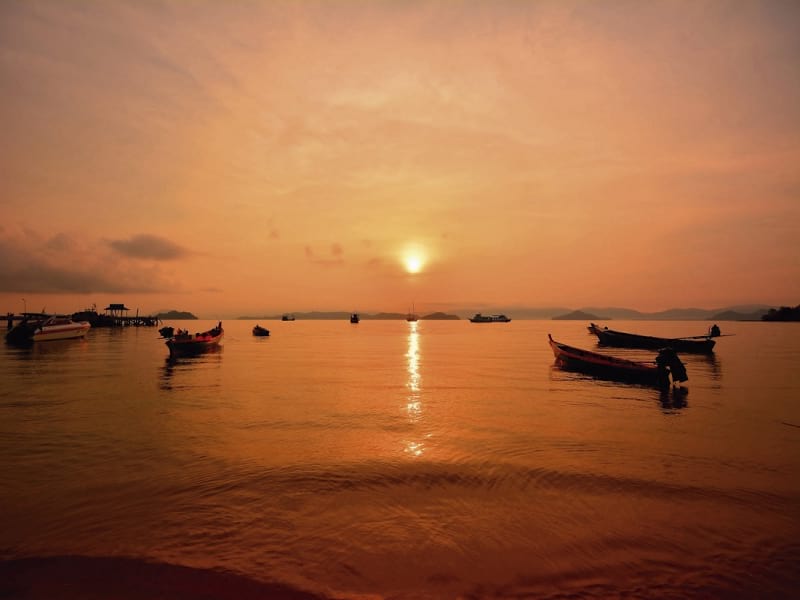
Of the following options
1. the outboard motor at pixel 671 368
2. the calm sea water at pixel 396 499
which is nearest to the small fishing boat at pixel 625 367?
→ the outboard motor at pixel 671 368

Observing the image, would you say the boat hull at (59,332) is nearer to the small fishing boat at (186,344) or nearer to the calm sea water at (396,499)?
the small fishing boat at (186,344)

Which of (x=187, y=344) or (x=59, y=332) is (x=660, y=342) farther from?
(x=59, y=332)

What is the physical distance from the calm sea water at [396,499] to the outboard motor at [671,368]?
13.4ft

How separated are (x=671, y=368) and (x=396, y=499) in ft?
77.3

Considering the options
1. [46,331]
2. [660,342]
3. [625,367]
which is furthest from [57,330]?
[660,342]

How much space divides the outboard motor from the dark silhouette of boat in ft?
84.0

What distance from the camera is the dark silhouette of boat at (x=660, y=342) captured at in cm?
5300

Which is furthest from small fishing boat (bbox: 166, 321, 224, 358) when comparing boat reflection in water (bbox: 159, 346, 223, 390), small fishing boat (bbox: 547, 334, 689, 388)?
small fishing boat (bbox: 547, 334, 689, 388)

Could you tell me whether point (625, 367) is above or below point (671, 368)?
below

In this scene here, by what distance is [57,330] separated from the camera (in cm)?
7275

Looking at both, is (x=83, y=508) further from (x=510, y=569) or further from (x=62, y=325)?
(x=62, y=325)

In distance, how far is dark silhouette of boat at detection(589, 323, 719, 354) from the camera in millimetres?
53000

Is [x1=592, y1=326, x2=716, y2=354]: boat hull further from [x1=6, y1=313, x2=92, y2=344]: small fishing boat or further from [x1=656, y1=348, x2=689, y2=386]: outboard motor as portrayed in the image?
[x1=6, y1=313, x2=92, y2=344]: small fishing boat

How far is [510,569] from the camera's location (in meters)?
7.15
